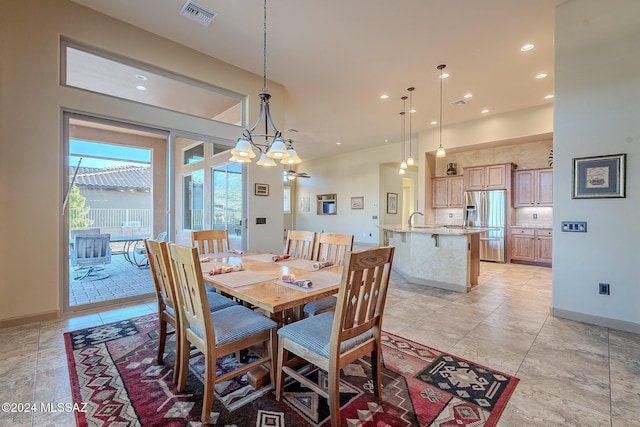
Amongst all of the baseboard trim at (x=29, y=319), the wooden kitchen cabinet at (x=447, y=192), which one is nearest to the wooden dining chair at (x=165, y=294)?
the baseboard trim at (x=29, y=319)

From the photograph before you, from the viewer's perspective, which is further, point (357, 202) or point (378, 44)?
point (357, 202)

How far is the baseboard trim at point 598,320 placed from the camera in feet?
8.90

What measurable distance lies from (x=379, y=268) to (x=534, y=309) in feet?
10.00

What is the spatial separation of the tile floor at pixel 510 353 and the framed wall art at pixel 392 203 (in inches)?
212

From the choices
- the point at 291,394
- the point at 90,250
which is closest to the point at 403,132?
the point at 291,394

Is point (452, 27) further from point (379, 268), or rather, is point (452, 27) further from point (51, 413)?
point (51, 413)

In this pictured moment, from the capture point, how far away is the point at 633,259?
8.90 ft

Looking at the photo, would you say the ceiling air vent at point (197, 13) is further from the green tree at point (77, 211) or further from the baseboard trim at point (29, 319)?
the baseboard trim at point (29, 319)

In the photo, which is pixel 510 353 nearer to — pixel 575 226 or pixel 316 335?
pixel 575 226

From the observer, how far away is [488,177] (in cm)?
664

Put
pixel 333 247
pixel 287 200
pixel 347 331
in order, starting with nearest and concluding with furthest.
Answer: pixel 347 331 < pixel 333 247 < pixel 287 200

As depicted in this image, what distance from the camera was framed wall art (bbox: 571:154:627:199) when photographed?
276cm

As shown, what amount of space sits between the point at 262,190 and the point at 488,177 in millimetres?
5443

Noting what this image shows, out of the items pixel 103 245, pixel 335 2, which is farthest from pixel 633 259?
pixel 103 245
